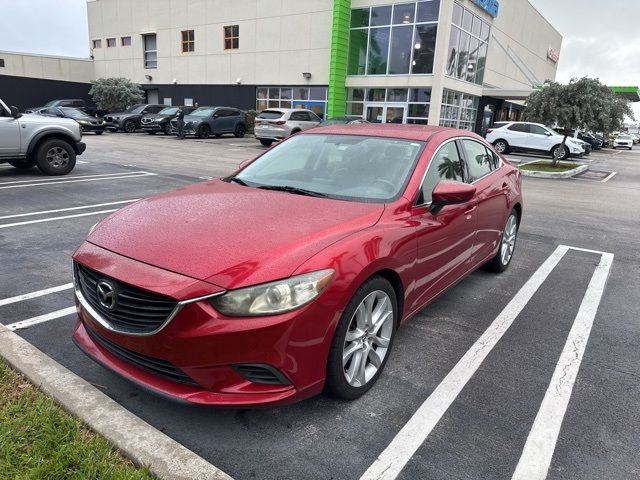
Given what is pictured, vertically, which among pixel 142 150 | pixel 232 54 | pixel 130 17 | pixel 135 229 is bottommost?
pixel 142 150

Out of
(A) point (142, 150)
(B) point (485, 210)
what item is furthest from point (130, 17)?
(B) point (485, 210)

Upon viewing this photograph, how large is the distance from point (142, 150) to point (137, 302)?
54.9 ft

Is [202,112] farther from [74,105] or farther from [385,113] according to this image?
[385,113]

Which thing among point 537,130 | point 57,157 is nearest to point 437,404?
point 57,157

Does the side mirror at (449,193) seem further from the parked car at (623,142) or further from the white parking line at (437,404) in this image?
the parked car at (623,142)

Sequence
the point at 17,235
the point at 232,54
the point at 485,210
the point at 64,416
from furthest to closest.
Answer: the point at 232,54
the point at 17,235
the point at 485,210
the point at 64,416

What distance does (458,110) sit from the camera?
90.4ft

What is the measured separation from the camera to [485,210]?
4348 millimetres

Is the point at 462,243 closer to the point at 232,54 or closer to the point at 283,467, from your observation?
the point at 283,467

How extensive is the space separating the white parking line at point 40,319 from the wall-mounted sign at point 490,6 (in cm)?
2807

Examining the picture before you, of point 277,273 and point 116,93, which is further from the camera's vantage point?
point 116,93

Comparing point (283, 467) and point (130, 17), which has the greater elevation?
point (130, 17)

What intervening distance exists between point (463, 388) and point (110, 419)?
6.79 ft

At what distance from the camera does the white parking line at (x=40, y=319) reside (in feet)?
11.6
